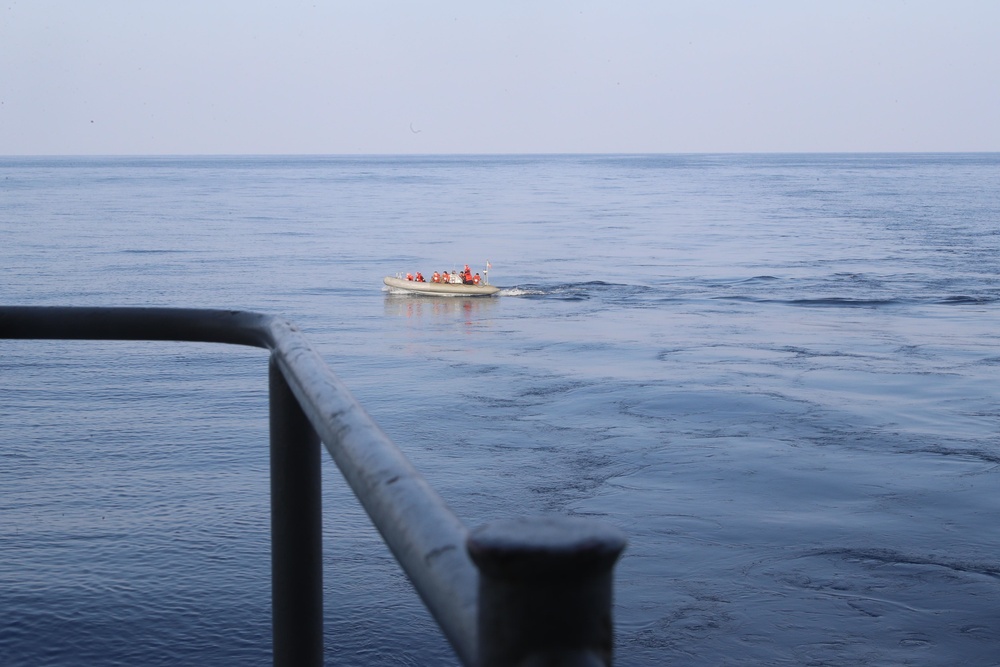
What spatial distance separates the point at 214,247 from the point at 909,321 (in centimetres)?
3233

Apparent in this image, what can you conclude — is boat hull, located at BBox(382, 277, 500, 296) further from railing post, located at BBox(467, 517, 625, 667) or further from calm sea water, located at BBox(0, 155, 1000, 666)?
railing post, located at BBox(467, 517, 625, 667)

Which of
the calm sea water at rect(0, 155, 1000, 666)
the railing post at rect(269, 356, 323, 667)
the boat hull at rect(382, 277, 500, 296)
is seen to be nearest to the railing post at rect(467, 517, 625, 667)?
the railing post at rect(269, 356, 323, 667)

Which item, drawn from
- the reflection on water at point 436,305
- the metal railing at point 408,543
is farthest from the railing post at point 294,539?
the reflection on water at point 436,305

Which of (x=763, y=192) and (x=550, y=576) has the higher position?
(x=763, y=192)

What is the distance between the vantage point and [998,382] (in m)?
22.5

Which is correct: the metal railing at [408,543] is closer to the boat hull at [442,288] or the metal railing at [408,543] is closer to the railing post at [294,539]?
the railing post at [294,539]

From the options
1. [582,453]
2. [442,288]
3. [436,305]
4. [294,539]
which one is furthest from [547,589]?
[442,288]

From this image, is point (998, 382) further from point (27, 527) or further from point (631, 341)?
point (27, 527)

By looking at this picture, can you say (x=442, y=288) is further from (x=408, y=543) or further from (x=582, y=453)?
(x=408, y=543)

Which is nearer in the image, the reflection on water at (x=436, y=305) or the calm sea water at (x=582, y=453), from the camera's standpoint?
the calm sea water at (x=582, y=453)

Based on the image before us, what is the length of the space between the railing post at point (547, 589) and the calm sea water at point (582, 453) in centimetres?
1135

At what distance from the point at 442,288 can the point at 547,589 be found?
3543 cm

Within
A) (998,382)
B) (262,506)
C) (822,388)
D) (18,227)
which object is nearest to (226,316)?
(262,506)

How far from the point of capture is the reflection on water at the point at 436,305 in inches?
1307
